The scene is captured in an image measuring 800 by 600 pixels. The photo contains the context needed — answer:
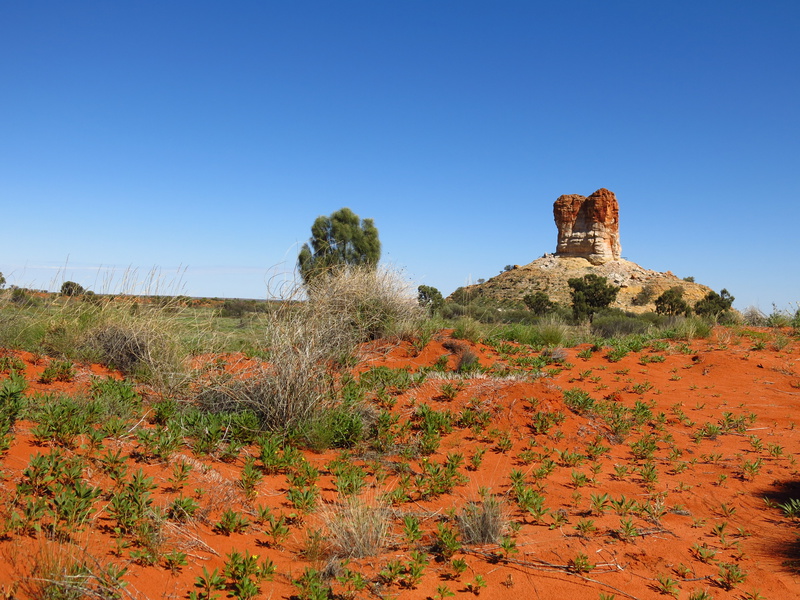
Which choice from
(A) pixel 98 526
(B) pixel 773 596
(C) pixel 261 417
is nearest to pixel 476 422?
(C) pixel 261 417

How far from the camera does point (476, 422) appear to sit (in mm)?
6215

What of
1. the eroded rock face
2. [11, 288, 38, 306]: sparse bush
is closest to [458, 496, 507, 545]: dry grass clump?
[11, 288, 38, 306]: sparse bush

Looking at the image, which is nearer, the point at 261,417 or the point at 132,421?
the point at 132,421

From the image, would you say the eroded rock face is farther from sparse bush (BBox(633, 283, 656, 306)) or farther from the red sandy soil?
the red sandy soil

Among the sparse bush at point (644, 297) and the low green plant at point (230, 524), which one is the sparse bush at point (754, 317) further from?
the sparse bush at point (644, 297)

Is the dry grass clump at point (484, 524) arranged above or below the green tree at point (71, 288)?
below

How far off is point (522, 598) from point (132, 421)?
3.99 m

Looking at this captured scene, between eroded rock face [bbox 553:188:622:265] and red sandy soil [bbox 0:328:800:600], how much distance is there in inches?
2603

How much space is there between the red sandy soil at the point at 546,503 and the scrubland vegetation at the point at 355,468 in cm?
2

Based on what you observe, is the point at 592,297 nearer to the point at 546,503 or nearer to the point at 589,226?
the point at 546,503

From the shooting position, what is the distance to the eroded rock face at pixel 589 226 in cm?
7038

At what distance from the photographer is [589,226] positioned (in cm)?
7169

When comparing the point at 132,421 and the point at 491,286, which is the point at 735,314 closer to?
the point at 132,421

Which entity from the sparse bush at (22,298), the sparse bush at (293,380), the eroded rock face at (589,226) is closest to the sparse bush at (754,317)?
the sparse bush at (293,380)
